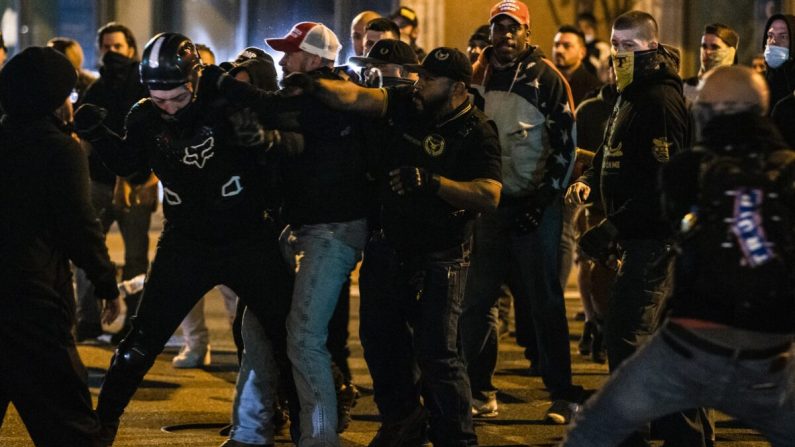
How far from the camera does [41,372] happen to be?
5871mm

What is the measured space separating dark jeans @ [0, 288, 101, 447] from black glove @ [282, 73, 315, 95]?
1367mm

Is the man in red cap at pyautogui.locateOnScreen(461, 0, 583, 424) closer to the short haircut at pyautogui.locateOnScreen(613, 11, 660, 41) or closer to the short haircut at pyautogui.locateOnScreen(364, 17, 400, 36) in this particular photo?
the short haircut at pyautogui.locateOnScreen(613, 11, 660, 41)

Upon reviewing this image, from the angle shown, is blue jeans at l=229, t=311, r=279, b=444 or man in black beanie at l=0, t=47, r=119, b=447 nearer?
man in black beanie at l=0, t=47, r=119, b=447

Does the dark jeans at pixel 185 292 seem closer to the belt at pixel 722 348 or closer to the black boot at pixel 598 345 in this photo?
the belt at pixel 722 348

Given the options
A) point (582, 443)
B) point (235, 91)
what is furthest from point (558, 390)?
point (582, 443)

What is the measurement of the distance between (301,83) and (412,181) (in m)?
0.62

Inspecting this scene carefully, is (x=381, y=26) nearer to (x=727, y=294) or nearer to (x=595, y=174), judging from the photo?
(x=595, y=174)

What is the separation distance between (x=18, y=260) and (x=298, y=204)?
1.40 meters

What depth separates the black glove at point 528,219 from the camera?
8062 mm

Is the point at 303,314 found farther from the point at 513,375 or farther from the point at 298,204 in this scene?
the point at 513,375

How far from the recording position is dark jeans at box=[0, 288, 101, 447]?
5.85 m

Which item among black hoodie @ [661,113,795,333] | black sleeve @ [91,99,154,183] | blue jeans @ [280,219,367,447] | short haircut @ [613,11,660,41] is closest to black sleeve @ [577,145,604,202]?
short haircut @ [613,11,660,41]

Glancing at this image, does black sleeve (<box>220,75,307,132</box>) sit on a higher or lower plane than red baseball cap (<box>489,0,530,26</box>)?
lower

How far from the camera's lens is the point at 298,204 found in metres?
6.86
